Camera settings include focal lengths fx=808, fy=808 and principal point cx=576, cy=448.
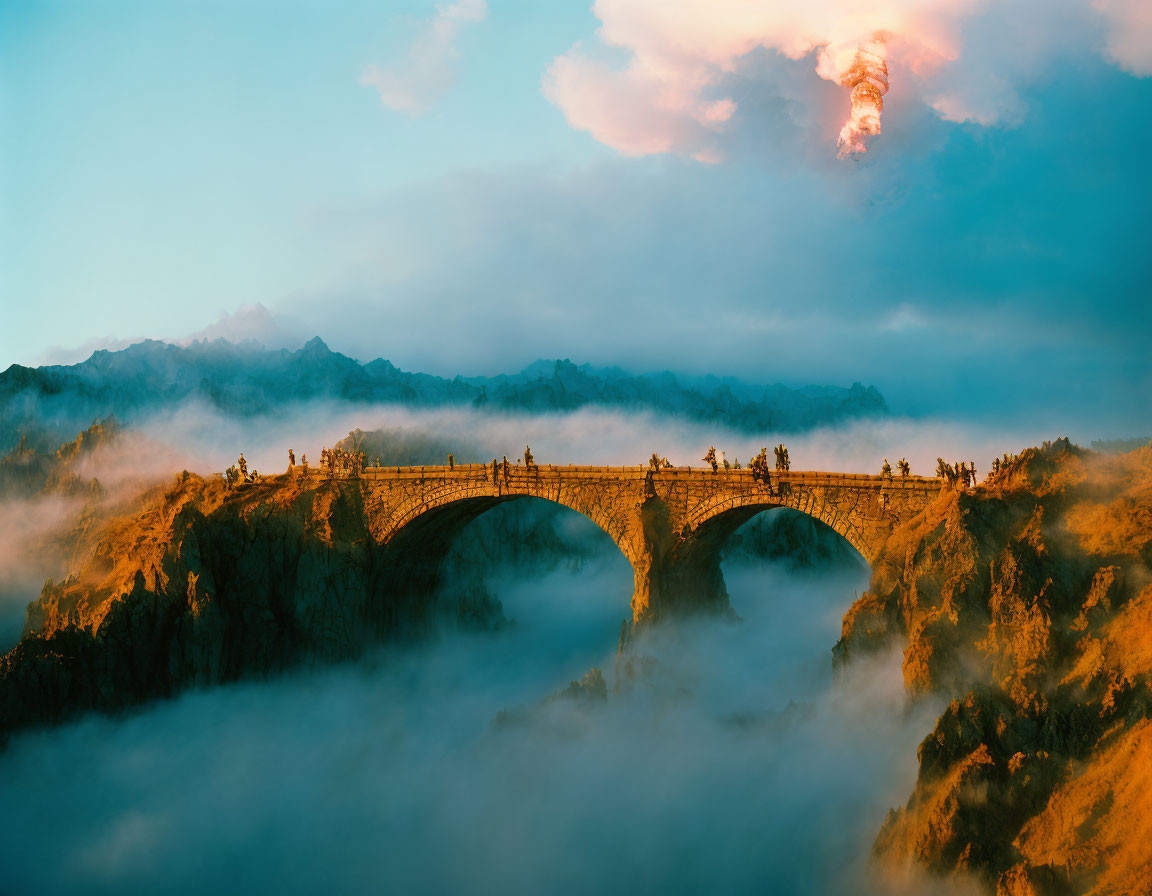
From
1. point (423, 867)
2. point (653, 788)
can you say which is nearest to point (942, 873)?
point (653, 788)

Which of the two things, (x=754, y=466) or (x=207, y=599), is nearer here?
(x=754, y=466)

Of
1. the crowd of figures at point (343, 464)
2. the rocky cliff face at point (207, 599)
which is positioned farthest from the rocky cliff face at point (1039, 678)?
the crowd of figures at point (343, 464)

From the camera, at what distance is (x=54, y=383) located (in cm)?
13688

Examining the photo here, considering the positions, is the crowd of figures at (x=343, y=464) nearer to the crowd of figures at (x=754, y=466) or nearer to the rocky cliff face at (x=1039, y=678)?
the crowd of figures at (x=754, y=466)

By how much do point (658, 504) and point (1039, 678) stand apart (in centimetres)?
3001

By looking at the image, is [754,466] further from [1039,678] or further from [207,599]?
[207,599]

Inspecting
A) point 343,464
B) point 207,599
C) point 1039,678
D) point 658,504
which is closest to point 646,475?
point 658,504

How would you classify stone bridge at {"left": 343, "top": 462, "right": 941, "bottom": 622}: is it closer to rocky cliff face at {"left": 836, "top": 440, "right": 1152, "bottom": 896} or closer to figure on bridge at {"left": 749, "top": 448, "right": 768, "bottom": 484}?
figure on bridge at {"left": 749, "top": 448, "right": 768, "bottom": 484}

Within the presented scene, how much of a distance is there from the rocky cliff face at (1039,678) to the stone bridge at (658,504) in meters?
10.1

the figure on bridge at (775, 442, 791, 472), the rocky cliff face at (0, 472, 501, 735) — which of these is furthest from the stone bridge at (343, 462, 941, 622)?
the rocky cliff face at (0, 472, 501, 735)

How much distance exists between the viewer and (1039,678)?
2861 cm

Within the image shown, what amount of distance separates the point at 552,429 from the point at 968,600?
134476 millimetres

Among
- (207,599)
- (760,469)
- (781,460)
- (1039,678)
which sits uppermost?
(781,460)

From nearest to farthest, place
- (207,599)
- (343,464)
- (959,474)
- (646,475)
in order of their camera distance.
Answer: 1. (959,474)
2. (646,475)
3. (207,599)
4. (343,464)
